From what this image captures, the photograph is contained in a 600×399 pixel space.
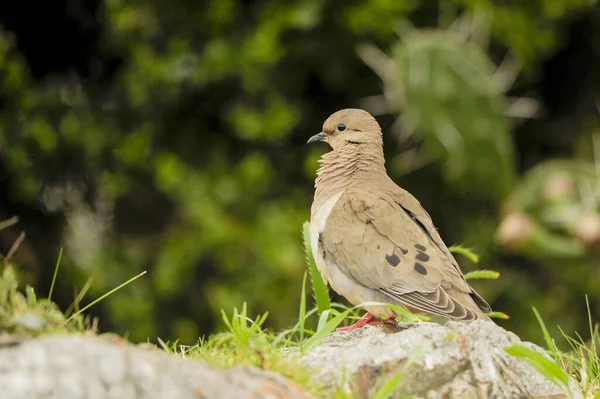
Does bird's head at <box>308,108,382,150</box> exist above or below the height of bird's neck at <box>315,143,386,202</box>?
above

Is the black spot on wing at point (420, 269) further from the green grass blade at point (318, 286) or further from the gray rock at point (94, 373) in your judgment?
the gray rock at point (94, 373)

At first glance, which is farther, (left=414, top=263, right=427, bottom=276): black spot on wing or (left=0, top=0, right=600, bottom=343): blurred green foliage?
(left=0, top=0, right=600, bottom=343): blurred green foliage

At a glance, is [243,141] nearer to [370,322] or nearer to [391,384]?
[370,322]

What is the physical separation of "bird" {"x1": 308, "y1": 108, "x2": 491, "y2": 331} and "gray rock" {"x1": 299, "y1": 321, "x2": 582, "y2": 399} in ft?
1.59

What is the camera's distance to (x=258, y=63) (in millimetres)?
7371

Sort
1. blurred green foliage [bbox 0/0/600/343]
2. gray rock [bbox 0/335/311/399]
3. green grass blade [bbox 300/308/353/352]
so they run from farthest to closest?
blurred green foliage [bbox 0/0/600/343] < green grass blade [bbox 300/308/353/352] < gray rock [bbox 0/335/311/399]

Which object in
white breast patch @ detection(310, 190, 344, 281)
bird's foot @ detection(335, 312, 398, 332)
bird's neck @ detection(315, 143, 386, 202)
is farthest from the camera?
bird's neck @ detection(315, 143, 386, 202)

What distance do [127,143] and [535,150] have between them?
370cm

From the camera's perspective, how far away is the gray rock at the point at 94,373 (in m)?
2.44

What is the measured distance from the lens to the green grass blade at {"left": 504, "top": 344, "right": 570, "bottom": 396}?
10.1 ft

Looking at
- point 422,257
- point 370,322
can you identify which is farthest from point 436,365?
point 422,257

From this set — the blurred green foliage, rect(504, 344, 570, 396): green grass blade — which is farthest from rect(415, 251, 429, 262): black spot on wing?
the blurred green foliage

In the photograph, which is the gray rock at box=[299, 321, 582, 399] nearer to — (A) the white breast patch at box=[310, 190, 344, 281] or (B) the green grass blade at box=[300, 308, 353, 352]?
(B) the green grass blade at box=[300, 308, 353, 352]

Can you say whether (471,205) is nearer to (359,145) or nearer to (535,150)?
(535,150)
